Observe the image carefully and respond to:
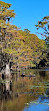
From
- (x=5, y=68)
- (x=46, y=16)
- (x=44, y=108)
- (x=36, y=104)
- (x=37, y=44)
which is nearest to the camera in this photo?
(x=44, y=108)

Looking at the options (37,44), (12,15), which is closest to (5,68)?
(12,15)

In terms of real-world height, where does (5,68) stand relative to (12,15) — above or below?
below

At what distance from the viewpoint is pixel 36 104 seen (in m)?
16.2

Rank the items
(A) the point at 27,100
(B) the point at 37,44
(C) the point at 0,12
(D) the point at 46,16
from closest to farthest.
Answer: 1. (A) the point at 27,100
2. (D) the point at 46,16
3. (C) the point at 0,12
4. (B) the point at 37,44

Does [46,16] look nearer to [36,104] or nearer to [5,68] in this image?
[36,104]

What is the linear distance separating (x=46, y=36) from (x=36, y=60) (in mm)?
54650

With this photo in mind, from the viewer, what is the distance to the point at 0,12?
126ft

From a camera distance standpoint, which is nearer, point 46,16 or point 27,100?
point 27,100

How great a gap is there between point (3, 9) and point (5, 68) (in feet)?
41.1

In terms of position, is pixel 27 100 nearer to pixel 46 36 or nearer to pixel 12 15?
pixel 46 36

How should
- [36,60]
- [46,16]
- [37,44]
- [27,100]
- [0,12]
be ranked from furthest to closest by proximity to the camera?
1. [37,44]
2. [36,60]
3. [0,12]
4. [46,16]
5. [27,100]

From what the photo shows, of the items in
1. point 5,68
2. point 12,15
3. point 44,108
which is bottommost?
point 44,108

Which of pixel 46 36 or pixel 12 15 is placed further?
pixel 12 15

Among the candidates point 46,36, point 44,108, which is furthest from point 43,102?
point 46,36
